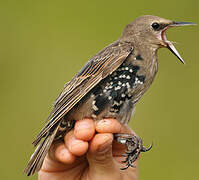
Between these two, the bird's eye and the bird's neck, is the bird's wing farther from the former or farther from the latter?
the bird's eye

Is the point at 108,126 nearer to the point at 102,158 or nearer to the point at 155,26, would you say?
the point at 102,158

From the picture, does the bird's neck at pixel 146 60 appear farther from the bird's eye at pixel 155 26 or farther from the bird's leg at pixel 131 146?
the bird's leg at pixel 131 146

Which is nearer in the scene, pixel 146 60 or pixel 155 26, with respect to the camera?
pixel 146 60

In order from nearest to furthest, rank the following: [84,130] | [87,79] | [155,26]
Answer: [84,130] < [87,79] < [155,26]

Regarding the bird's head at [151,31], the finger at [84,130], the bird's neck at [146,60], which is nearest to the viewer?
the finger at [84,130]

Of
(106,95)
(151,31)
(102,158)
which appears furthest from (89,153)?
(151,31)

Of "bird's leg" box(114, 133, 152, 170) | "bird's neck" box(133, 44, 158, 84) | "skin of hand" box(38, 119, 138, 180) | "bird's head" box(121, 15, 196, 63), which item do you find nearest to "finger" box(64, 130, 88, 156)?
"skin of hand" box(38, 119, 138, 180)

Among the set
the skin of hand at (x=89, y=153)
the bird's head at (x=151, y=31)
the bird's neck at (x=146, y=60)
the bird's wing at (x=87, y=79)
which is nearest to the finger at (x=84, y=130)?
the skin of hand at (x=89, y=153)

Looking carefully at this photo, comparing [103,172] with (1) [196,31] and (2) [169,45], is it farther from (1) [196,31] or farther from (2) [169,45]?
(1) [196,31]
